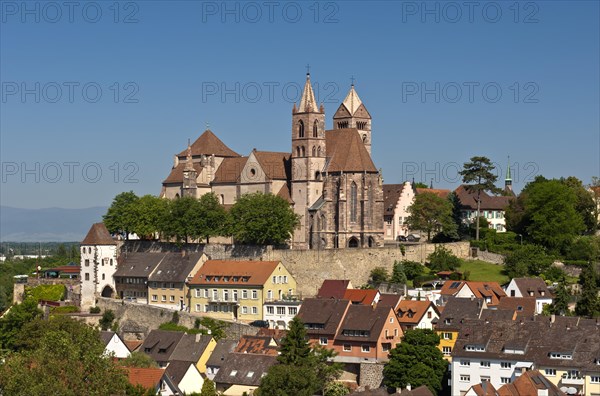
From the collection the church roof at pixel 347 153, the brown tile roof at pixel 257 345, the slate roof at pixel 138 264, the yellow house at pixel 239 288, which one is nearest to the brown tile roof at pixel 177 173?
the slate roof at pixel 138 264

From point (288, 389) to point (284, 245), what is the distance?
34.8m

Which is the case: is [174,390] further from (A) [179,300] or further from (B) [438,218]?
(B) [438,218]

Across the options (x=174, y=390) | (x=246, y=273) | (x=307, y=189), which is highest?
(x=307, y=189)

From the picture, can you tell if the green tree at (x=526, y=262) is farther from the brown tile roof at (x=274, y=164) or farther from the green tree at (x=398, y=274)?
the brown tile roof at (x=274, y=164)

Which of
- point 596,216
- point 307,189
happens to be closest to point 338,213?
point 307,189

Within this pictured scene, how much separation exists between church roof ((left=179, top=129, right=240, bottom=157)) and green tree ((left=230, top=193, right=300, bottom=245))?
1477 cm

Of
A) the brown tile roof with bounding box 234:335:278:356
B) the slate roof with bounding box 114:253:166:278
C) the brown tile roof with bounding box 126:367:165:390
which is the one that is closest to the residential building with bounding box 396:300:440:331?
the brown tile roof with bounding box 234:335:278:356

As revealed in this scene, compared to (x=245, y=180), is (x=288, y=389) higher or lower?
lower

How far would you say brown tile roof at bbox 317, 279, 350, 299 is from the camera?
90.9 m

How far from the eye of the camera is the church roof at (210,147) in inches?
4582

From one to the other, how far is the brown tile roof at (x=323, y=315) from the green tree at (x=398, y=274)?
1298 centimetres

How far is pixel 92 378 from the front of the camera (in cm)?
6506

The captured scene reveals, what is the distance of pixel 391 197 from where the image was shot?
397 ft

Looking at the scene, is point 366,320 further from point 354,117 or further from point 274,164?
point 354,117
